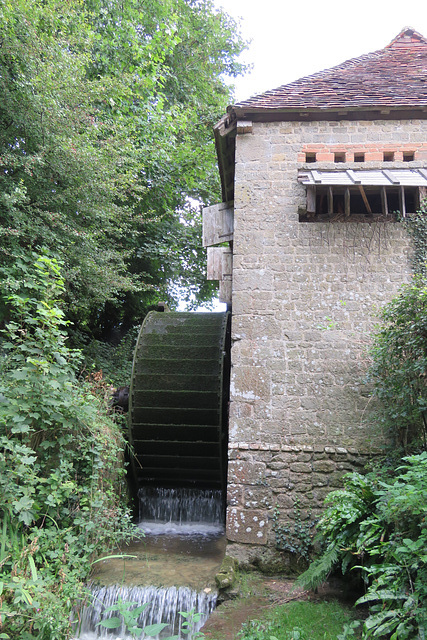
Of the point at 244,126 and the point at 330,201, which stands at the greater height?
the point at 244,126

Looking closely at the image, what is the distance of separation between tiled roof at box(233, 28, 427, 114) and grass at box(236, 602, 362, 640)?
17.3 ft

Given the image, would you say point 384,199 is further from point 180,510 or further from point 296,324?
point 180,510

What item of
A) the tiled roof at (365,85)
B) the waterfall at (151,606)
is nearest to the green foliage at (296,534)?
the waterfall at (151,606)

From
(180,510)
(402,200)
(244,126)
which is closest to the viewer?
(402,200)

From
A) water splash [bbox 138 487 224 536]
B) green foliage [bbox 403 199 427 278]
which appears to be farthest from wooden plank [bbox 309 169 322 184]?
water splash [bbox 138 487 224 536]

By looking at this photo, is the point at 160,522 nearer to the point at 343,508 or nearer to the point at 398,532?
the point at 343,508

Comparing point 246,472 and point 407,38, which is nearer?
point 246,472

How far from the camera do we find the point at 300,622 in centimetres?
356

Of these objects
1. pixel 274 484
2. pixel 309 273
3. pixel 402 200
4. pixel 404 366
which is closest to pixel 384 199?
pixel 402 200

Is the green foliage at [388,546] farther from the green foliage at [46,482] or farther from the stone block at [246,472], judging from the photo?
the green foliage at [46,482]

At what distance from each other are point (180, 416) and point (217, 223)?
2.91 metres

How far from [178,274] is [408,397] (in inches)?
330

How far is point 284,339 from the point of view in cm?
531

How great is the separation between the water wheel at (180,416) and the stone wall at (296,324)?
161 cm
